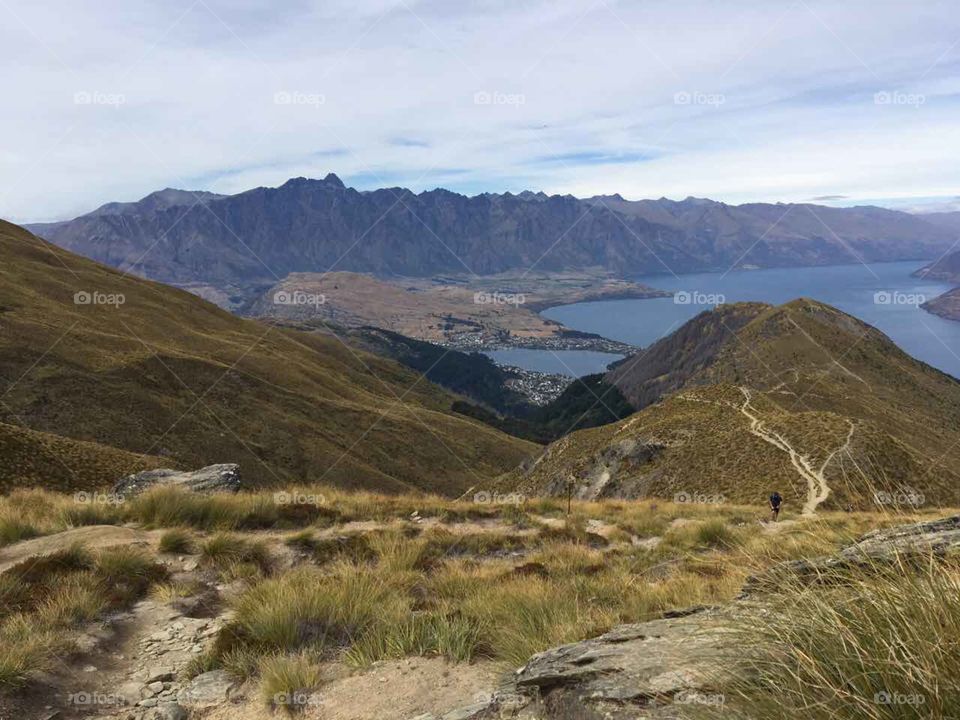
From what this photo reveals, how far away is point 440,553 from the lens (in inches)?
507

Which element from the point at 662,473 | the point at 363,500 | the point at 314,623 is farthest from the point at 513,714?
the point at 662,473

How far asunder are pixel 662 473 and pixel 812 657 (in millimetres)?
36982

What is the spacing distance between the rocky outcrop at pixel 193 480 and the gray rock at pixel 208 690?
14.6m

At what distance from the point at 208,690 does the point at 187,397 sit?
57083 millimetres

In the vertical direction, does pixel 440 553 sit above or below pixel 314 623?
below

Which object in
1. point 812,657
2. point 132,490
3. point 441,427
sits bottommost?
point 441,427

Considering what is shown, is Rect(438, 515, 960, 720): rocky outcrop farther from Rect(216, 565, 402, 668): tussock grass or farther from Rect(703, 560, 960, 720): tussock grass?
Rect(216, 565, 402, 668): tussock grass

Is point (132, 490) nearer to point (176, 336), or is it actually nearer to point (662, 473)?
point (662, 473)

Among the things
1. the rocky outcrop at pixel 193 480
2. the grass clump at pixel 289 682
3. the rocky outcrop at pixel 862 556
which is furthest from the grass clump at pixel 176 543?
the rocky outcrop at pixel 862 556

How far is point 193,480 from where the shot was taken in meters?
21.4

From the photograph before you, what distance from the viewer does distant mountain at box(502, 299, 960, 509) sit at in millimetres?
32594

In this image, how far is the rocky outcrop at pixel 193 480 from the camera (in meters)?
20.5

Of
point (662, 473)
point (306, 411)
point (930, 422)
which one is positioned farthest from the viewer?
point (930, 422)

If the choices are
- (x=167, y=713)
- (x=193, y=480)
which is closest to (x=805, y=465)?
(x=193, y=480)
